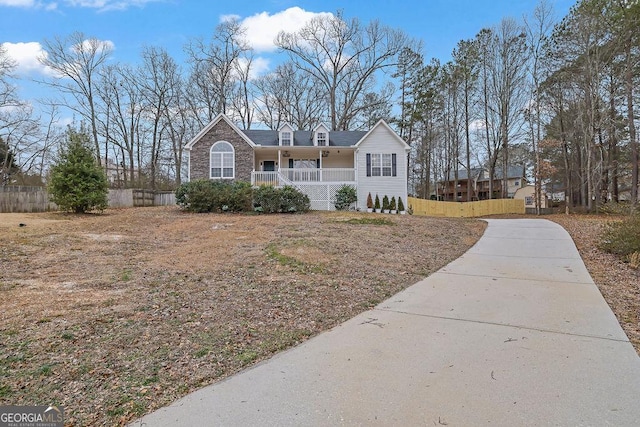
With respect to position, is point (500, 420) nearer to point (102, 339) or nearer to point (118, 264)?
point (102, 339)

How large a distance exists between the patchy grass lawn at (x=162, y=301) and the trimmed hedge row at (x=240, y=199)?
5933 mm

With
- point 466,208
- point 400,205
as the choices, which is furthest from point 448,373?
point 466,208

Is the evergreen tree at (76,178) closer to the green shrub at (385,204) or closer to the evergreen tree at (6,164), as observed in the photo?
the green shrub at (385,204)

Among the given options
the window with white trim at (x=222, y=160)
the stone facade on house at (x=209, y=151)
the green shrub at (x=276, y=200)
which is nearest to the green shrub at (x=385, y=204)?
the green shrub at (x=276, y=200)

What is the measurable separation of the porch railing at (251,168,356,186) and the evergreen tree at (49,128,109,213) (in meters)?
7.92

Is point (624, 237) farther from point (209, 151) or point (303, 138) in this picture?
point (209, 151)

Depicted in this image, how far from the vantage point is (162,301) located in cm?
485

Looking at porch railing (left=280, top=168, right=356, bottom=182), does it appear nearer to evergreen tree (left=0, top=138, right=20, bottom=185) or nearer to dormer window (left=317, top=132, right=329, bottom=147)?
dormer window (left=317, top=132, right=329, bottom=147)

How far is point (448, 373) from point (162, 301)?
367 centimetres

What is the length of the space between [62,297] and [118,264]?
2.36m

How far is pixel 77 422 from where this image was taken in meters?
2.36

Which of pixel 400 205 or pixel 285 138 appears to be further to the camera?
pixel 285 138

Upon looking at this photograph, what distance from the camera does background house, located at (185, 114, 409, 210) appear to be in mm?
21078

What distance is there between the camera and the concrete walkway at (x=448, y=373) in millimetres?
2428
